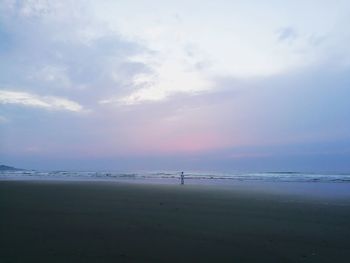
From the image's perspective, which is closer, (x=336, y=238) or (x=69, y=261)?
(x=69, y=261)

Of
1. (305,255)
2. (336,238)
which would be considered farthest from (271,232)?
(305,255)

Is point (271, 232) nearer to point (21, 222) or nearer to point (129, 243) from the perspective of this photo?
point (129, 243)

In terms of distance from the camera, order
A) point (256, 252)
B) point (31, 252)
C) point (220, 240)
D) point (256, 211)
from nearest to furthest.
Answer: point (31, 252)
point (256, 252)
point (220, 240)
point (256, 211)

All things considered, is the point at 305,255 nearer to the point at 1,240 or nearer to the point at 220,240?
the point at 220,240

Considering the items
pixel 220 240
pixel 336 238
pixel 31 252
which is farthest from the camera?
pixel 336 238

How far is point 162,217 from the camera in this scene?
12.2 m

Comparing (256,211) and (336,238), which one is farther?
(256,211)

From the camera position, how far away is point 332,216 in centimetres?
1335

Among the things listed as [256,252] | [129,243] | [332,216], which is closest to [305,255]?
[256,252]

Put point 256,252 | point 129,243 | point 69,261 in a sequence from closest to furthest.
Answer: point 69,261, point 256,252, point 129,243

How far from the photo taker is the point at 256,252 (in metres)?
7.54

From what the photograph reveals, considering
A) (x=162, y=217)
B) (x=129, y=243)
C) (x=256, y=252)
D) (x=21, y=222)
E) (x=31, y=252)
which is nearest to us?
(x=31, y=252)

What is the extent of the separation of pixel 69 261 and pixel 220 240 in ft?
12.6

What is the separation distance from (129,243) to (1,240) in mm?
3030
